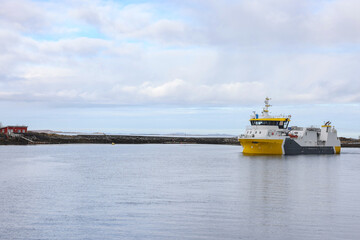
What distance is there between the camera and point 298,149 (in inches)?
2773

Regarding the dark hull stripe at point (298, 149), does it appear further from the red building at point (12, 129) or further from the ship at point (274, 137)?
the red building at point (12, 129)

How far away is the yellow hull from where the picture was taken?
213 ft

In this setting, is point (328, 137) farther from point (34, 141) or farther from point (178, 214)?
point (34, 141)

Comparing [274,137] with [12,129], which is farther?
[12,129]

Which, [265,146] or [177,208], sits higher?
[265,146]

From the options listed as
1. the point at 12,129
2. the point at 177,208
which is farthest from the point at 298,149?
the point at 12,129

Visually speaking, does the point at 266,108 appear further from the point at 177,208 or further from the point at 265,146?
the point at 177,208

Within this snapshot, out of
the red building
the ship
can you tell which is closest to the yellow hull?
the ship

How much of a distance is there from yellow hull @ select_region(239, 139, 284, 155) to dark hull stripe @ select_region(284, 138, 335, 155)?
57.7 inches

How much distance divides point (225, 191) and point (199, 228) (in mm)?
11760

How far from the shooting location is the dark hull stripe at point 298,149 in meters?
67.0

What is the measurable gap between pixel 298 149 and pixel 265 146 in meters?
8.41

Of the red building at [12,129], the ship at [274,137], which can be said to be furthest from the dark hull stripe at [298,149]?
the red building at [12,129]

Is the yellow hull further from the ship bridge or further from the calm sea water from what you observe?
the calm sea water
